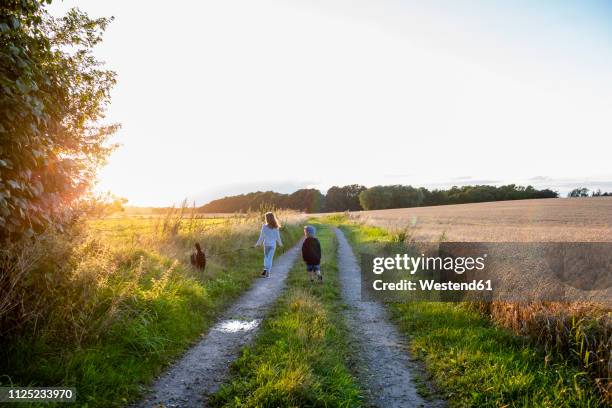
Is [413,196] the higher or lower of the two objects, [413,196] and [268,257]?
the higher

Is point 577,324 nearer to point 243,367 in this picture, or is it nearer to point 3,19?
point 243,367

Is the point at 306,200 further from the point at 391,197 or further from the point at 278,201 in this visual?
the point at 391,197

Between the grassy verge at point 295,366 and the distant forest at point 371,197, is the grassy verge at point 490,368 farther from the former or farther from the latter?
the distant forest at point 371,197

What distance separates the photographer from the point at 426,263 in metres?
14.0

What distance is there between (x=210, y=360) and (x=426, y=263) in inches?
391

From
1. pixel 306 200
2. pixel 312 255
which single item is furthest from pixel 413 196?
pixel 312 255

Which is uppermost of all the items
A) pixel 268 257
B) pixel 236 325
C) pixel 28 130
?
pixel 28 130

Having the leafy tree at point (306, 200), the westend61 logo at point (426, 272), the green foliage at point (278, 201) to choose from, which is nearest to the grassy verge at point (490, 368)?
the westend61 logo at point (426, 272)

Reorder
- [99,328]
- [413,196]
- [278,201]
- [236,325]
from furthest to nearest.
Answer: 1. [278,201]
2. [413,196]
3. [236,325]
4. [99,328]

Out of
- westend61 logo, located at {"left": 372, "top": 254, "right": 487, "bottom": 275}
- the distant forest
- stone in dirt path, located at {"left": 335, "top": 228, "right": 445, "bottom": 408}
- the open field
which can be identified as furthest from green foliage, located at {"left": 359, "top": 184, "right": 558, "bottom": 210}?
stone in dirt path, located at {"left": 335, "top": 228, "right": 445, "bottom": 408}

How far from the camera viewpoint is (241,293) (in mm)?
11133

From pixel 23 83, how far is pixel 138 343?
13.6 feet

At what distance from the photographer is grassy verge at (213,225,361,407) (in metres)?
4.71

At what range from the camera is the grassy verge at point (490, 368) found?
4848mm
